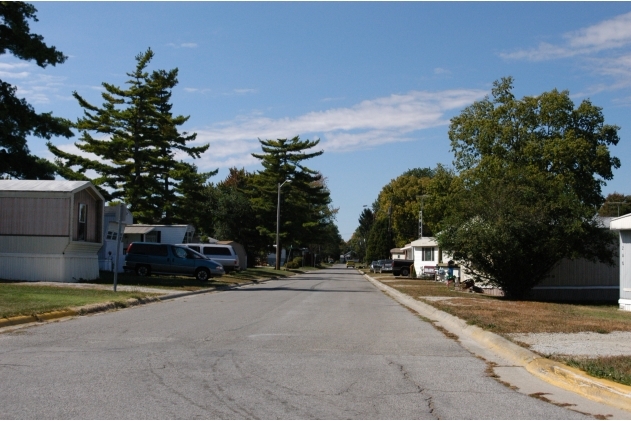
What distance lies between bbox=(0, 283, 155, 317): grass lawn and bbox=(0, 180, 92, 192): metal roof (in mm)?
4138

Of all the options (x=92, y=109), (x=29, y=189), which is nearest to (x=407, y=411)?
(x=29, y=189)

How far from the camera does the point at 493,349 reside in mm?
12117

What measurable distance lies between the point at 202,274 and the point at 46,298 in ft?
54.0

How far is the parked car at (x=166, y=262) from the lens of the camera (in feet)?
116

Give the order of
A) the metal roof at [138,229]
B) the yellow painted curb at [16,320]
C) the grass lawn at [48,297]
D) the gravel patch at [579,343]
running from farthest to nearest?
the metal roof at [138,229], the grass lawn at [48,297], the yellow painted curb at [16,320], the gravel patch at [579,343]

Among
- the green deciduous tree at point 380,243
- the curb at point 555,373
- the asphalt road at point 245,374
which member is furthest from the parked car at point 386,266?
the curb at point 555,373

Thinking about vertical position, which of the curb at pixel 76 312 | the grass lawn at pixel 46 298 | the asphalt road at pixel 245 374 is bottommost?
the asphalt road at pixel 245 374

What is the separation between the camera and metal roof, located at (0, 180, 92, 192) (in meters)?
27.2

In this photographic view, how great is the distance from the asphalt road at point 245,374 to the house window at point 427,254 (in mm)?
39357

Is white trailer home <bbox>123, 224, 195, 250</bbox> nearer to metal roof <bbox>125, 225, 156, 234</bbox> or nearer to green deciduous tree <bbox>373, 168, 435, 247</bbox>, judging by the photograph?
metal roof <bbox>125, 225, 156, 234</bbox>

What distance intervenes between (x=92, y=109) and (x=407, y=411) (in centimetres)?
4551

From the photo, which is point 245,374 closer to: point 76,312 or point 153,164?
point 76,312

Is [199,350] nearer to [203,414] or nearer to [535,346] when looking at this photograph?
[203,414]

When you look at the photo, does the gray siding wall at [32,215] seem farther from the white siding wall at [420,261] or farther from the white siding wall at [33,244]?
the white siding wall at [420,261]
